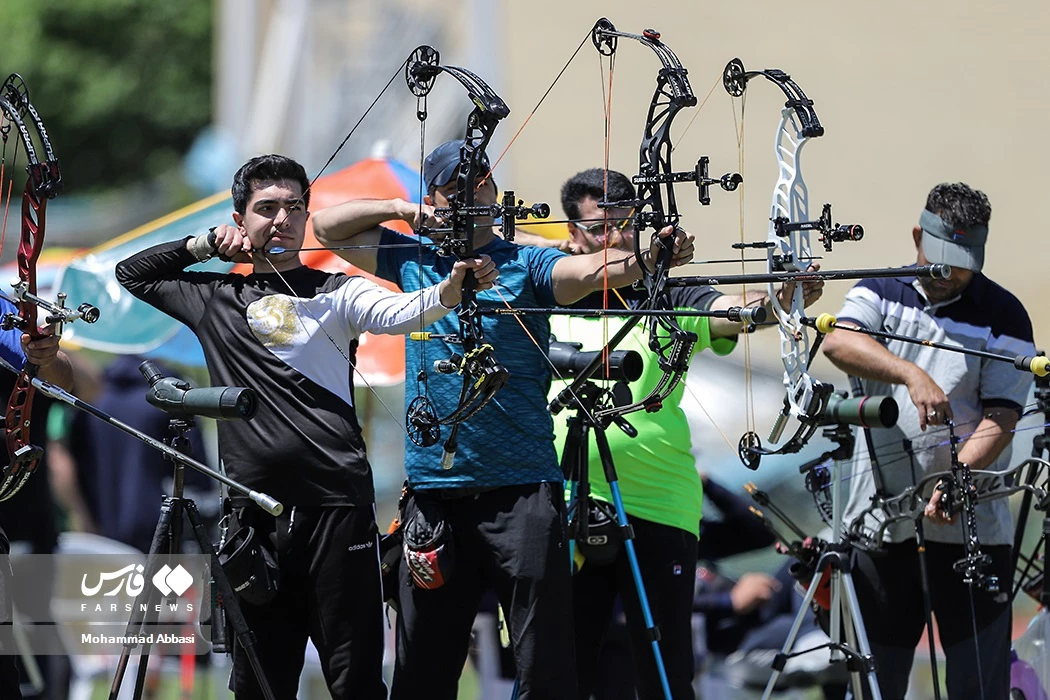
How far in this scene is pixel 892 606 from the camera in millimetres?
4359

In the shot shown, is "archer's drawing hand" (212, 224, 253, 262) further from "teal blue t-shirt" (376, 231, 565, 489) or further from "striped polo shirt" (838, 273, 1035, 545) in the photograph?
"striped polo shirt" (838, 273, 1035, 545)

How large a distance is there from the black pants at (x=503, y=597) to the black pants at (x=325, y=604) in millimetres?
89

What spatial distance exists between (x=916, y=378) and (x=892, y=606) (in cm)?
69

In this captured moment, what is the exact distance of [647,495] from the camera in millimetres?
4203

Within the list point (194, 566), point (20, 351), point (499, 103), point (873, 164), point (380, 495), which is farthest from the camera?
point (873, 164)

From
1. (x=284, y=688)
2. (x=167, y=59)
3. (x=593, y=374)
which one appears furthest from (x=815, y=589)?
(x=167, y=59)

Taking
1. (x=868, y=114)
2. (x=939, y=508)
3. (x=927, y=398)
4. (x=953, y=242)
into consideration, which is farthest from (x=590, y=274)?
(x=868, y=114)

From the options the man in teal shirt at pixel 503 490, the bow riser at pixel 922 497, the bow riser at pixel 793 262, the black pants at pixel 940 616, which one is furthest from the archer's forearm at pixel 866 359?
the man in teal shirt at pixel 503 490

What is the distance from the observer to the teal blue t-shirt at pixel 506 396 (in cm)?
361

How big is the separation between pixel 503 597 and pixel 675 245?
0.94 meters

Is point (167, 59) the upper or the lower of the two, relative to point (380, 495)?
upper

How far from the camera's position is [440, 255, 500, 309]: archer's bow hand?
337 centimetres

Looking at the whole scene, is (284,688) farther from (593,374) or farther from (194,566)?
(593,374)

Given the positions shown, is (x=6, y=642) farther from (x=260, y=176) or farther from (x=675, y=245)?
(x=675, y=245)
